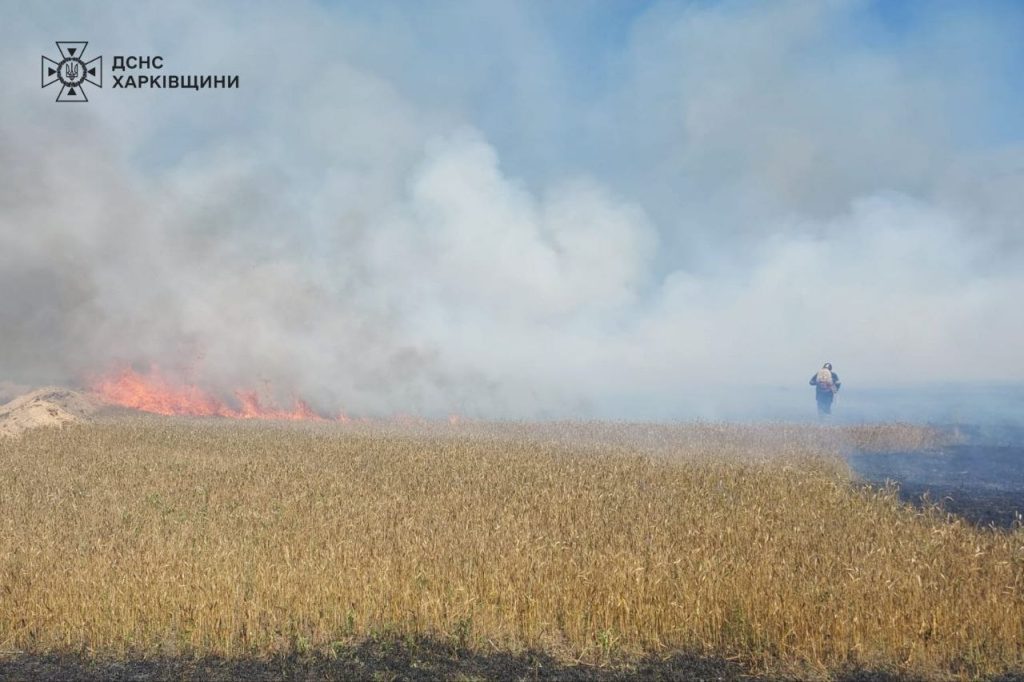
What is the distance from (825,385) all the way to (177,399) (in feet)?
138

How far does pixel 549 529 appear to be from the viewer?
10.9m

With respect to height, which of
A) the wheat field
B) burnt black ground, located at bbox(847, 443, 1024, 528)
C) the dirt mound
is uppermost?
the dirt mound

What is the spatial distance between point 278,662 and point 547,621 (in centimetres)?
293

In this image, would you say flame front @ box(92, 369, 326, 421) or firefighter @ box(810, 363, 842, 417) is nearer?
firefighter @ box(810, 363, 842, 417)

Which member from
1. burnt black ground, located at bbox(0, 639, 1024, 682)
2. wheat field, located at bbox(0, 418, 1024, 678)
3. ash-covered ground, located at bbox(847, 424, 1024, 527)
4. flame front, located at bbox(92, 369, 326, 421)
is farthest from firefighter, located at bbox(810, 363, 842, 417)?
burnt black ground, located at bbox(0, 639, 1024, 682)

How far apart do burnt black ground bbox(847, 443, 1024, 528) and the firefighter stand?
10289 mm

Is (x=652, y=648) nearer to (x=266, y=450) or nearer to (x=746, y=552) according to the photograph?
(x=746, y=552)

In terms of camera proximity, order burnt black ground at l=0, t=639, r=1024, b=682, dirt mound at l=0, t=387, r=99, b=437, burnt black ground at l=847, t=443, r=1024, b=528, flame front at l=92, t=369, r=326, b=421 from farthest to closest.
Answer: flame front at l=92, t=369, r=326, b=421 < dirt mound at l=0, t=387, r=99, b=437 < burnt black ground at l=847, t=443, r=1024, b=528 < burnt black ground at l=0, t=639, r=1024, b=682

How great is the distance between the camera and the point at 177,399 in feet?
153

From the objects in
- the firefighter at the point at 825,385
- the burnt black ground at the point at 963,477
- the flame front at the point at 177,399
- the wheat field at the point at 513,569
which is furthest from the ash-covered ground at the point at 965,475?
the flame front at the point at 177,399

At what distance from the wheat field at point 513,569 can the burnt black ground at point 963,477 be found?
2.48 meters

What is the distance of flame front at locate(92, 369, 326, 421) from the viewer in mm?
45281

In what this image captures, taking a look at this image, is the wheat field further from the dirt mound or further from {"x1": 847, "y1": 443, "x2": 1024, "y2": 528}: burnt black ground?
the dirt mound

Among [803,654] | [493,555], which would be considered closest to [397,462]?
[493,555]
